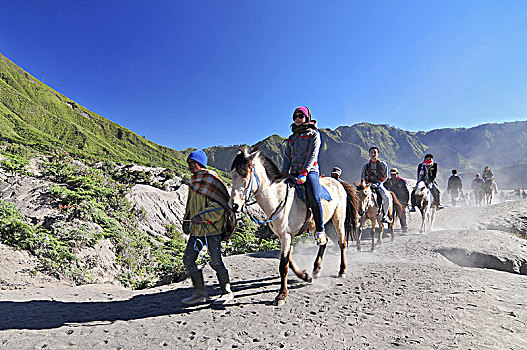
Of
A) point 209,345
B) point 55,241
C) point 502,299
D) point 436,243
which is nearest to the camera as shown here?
point 209,345

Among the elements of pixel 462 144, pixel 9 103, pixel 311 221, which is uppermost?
pixel 462 144

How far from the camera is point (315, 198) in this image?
4.54 meters

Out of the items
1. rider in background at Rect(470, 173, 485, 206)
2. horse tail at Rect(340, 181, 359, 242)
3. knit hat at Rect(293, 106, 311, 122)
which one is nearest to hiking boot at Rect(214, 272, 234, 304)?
knit hat at Rect(293, 106, 311, 122)

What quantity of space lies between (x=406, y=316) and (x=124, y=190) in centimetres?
1413

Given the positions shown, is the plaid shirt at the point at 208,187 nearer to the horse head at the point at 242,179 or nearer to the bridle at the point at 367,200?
the horse head at the point at 242,179

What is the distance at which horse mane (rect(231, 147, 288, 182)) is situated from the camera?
371 cm

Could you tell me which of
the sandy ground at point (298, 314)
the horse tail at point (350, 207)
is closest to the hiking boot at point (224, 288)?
the sandy ground at point (298, 314)

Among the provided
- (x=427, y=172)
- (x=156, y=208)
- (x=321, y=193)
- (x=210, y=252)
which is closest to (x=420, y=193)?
(x=427, y=172)

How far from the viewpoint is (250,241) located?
10.6m

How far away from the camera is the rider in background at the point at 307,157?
4.57 metres

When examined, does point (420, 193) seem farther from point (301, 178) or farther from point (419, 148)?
point (419, 148)

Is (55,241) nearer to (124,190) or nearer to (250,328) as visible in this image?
(250,328)

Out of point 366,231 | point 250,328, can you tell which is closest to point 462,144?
point 366,231

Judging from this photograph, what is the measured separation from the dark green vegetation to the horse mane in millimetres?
93812
